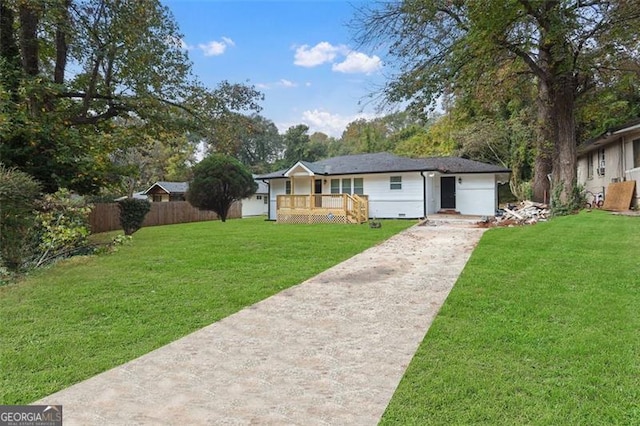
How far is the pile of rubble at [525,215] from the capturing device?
48.0 feet

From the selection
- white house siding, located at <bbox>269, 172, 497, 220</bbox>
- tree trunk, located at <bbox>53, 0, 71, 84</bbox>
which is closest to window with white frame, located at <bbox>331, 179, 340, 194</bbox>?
white house siding, located at <bbox>269, 172, 497, 220</bbox>

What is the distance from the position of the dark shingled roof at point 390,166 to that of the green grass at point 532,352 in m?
11.7

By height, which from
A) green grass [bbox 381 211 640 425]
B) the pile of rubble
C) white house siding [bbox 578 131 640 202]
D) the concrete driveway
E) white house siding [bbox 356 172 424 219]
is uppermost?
white house siding [bbox 578 131 640 202]

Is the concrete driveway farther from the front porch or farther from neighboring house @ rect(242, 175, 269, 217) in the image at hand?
neighboring house @ rect(242, 175, 269, 217)

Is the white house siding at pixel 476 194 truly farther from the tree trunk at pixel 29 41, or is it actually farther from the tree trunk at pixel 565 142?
the tree trunk at pixel 29 41

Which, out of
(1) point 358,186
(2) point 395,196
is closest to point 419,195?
(2) point 395,196

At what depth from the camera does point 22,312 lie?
4.64m

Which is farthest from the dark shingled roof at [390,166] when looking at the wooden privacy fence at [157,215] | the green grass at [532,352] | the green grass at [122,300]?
the green grass at [532,352]

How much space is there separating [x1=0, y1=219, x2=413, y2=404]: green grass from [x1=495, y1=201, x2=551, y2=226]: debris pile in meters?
8.53

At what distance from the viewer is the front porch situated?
1702 centimetres

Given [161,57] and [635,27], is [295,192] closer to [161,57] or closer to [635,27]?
[161,57]

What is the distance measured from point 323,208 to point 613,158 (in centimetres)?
1280

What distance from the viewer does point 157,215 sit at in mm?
23172

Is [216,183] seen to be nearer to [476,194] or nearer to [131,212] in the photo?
[131,212]
